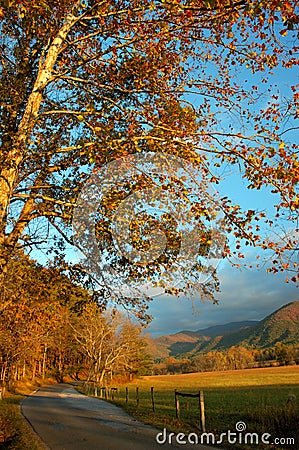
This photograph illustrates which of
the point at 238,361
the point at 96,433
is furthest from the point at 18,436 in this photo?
the point at 238,361

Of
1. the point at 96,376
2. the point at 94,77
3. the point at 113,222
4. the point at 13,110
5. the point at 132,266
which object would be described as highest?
the point at 94,77

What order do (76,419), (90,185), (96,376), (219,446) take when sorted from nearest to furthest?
(90,185) < (219,446) < (76,419) < (96,376)

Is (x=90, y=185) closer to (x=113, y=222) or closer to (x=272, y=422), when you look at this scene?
(x=113, y=222)

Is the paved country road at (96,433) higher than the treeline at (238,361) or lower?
higher

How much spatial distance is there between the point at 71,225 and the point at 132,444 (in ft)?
22.7

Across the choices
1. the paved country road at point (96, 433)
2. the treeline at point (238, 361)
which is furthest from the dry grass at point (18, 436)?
the treeline at point (238, 361)

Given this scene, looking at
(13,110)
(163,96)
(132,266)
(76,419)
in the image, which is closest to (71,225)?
(132,266)

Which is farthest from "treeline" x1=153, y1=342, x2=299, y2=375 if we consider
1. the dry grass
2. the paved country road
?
the dry grass

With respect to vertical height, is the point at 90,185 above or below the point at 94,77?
below

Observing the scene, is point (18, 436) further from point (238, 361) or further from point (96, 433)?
point (238, 361)

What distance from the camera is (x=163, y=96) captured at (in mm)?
7914

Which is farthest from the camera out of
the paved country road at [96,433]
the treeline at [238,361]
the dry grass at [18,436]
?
the treeline at [238,361]

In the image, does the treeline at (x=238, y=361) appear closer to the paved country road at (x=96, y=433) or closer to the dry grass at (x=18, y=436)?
the paved country road at (x=96, y=433)

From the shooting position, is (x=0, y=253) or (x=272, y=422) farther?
(x=272, y=422)
